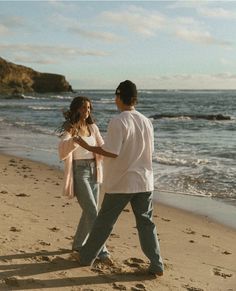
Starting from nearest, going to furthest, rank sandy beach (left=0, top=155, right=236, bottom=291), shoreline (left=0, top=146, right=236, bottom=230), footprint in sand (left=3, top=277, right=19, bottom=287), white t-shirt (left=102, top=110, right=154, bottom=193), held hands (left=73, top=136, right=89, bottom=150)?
1. footprint in sand (left=3, top=277, right=19, bottom=287)
2. white t-shirt (left=102, top=110, right=154, bottom=193)
3. sandy beach (left=0, top=155, right=236, bottom=291)
4. held hands (left=73, top=136, right=89, bottom=150)
5. shoreline (left=0, top=146, right=236, bottom=230)

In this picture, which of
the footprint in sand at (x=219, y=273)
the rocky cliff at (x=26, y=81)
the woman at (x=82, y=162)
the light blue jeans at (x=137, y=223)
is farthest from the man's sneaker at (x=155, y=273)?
the rocky cliff at (x=26, y=81)

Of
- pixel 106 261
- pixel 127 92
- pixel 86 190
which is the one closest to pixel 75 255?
pixel 106 261

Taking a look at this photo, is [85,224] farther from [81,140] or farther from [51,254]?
[81,140]

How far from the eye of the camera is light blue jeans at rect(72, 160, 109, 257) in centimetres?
469

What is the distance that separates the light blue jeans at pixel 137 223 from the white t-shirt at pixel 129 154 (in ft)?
0.33

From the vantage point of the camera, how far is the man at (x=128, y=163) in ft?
13.4

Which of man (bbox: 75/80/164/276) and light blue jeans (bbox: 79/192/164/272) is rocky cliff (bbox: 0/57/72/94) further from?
man (bbox: 75/80/164/276)

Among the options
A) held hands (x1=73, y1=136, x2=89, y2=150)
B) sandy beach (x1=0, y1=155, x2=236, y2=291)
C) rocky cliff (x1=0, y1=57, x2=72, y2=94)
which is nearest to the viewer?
sandy beach (x1=0, y1=155, x2=236, y2=291)

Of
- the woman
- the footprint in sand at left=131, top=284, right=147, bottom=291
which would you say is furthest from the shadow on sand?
the woman

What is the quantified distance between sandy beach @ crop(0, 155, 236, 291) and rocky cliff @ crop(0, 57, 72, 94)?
293 feet

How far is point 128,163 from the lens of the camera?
4.16 m

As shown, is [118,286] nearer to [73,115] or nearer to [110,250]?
[110,250]

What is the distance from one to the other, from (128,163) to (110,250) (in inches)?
52.1

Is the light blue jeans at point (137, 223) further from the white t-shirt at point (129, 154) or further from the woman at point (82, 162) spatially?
the woman at point (82, 162)
